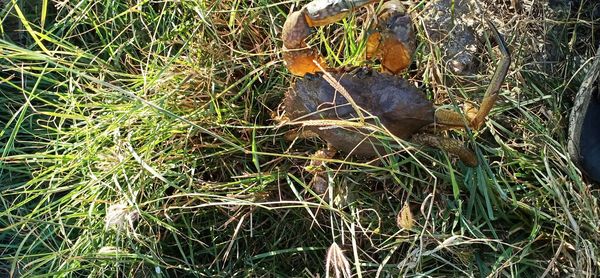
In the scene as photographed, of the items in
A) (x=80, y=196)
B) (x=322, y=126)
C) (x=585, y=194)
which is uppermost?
(x=322, y=126)

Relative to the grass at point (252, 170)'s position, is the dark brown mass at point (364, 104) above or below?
above

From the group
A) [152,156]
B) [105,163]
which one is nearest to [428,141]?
[152,156]

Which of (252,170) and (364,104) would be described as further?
(252,170)

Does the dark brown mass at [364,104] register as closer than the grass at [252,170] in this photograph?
Yes

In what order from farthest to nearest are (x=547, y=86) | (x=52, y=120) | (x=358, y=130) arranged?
(x=52, y=120)
(x=547, y=86)
(x=358, y=130)

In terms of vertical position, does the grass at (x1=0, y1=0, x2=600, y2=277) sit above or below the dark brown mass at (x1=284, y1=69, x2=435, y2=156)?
below

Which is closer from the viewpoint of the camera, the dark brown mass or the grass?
the dark brown mass

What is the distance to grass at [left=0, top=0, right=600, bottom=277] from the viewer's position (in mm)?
2256

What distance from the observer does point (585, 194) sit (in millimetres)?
2189

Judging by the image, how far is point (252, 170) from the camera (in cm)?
247

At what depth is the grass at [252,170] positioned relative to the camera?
226 centimetres

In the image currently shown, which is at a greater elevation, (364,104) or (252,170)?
(364,104)

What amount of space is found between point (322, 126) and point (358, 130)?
111mm

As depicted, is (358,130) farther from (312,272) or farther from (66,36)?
(66,36)
